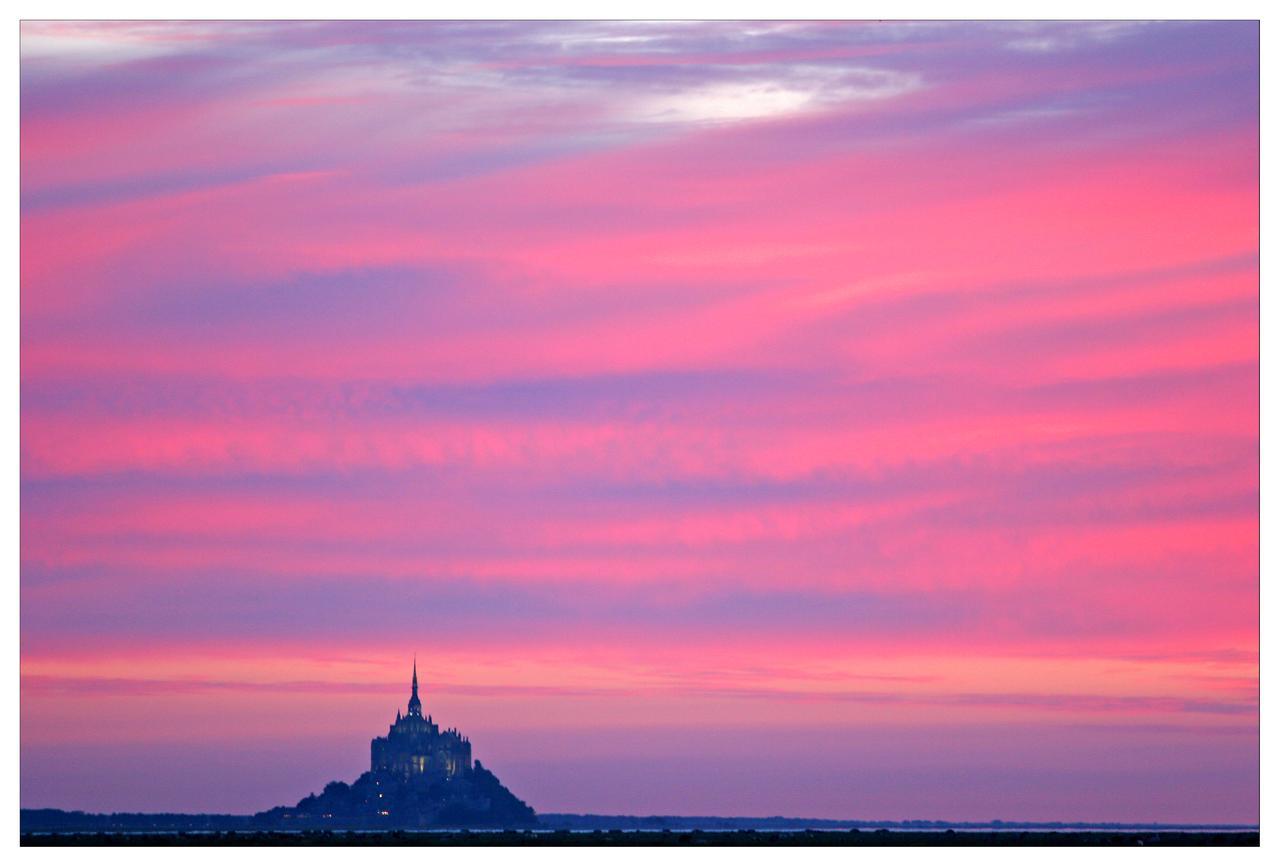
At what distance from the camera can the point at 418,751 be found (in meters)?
59.6

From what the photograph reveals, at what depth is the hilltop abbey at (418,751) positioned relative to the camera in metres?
57.9

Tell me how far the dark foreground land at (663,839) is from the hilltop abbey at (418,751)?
5.53 ft

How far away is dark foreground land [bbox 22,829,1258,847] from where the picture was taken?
49781 mm

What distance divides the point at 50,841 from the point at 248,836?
707 centimetres

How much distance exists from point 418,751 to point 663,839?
627 centimetres

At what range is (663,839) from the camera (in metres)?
56.7

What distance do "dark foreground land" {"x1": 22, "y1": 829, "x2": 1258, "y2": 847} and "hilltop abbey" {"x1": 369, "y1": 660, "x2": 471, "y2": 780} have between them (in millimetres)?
1686

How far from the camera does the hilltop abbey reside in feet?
190

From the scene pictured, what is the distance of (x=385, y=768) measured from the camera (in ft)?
206
